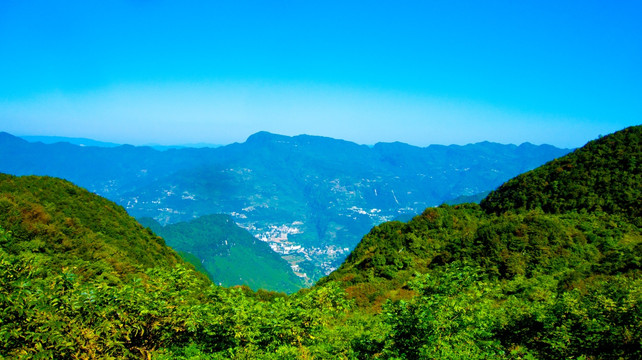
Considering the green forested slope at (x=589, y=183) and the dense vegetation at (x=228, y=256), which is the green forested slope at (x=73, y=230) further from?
the dense vegetation at (x=228, y=256)

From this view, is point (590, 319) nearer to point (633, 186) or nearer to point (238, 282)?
point (633, 186)

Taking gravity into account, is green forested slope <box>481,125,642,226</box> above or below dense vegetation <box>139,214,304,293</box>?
above

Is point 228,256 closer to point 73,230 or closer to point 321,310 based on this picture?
point 73,230

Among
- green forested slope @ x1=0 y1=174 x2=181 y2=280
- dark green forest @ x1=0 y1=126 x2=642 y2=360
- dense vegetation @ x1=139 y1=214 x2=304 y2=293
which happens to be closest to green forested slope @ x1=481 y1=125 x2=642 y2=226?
dark green forest @ x1=0 y1=126 x2=642 y2=360

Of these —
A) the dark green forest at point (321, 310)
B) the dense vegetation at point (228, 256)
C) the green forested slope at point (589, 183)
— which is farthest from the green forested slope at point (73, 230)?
the dense vegetation at point (228, 256)

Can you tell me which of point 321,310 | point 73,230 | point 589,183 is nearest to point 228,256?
point 73,230

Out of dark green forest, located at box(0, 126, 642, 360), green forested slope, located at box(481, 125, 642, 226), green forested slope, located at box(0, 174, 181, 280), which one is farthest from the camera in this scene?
green forested slope, located at box(481, 125, 642, 226)

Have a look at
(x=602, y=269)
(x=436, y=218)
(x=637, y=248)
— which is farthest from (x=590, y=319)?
(x=436, y=218)

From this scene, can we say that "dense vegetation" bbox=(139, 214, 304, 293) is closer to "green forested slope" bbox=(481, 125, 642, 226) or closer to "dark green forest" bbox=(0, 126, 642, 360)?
"green forested slope" bbox=(481, 125, 642, 226)
